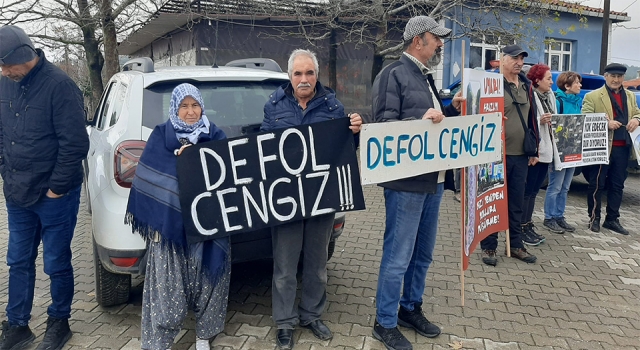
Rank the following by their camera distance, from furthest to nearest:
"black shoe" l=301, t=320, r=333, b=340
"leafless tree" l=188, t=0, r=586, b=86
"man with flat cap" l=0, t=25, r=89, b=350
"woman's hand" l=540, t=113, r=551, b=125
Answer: "leafless tree" l=188, t=0, r=586, b=86, "woman's hand" l=540, t=113, r=551, b=125, "black shoe" l=301, t=320, r=333, b=340, "man with flat cap" l=0, t=25, r=89, b=350

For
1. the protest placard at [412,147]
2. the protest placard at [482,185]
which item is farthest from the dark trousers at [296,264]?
the protest placard at [482,185]

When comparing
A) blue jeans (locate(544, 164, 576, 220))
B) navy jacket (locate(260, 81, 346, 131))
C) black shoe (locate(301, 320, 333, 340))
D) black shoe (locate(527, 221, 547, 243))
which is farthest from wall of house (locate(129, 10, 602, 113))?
black shoe (locate(301, 320, 333, 340))

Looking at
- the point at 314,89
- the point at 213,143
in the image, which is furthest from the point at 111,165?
the point at 314,89

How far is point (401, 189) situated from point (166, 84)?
1.79 m

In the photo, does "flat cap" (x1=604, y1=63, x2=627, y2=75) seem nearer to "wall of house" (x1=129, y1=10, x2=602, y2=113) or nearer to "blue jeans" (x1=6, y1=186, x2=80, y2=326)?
"blue jeans" (x1=6, y1=186, x2=80, y2=326)

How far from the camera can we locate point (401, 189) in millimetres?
3104

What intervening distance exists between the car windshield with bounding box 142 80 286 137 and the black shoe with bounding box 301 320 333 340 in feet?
4.59

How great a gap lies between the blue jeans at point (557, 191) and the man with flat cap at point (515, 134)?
1.25m

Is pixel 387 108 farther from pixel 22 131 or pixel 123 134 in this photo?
pixel 22 131

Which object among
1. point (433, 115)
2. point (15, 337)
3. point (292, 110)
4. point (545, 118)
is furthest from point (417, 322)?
point (545, 118)

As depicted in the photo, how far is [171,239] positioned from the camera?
286 cm

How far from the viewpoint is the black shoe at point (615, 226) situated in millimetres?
6011

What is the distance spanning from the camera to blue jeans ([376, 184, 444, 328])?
10.3 ft

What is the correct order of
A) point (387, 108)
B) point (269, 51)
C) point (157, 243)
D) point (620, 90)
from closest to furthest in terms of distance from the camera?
point (157, 243), point (387, 108), point (620, 90), point (269, 51)
